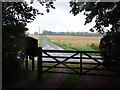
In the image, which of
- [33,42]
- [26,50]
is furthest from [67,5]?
[26,50]

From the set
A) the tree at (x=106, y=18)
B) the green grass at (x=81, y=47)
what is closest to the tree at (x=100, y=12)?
the tree at (x=106, y=18)

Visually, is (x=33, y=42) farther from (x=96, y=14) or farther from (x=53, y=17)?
(x=96, y=14)

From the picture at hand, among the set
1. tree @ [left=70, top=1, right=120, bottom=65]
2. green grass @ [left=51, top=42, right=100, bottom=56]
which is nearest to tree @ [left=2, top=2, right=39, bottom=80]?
tree @ [left=70, top=1, right=120, bottom=65]

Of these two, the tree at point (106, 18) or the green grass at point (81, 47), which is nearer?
the tree at point (106, 18)

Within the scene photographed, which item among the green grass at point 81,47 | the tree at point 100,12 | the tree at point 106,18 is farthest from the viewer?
the green grass at point 81,47

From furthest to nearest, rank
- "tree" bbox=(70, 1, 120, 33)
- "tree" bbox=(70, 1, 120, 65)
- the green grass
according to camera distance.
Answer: the green grass
"tree" bbox=(70, 1, 120, 33)
"tree" bbox=(70, 1, 120, 65)

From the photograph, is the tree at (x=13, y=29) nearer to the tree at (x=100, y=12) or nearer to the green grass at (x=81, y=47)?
the tree at (x=100, y=12)

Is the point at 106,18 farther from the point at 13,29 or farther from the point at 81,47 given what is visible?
the point at 81,47

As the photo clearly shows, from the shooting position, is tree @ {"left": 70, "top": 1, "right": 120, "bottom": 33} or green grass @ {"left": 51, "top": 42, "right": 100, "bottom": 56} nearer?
tree @ {"left": 70, "top": 1, "right": 120, "bottom": 33}

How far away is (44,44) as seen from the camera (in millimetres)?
12945

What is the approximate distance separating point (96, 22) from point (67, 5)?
5.07 ft

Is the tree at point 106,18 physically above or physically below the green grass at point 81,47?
above

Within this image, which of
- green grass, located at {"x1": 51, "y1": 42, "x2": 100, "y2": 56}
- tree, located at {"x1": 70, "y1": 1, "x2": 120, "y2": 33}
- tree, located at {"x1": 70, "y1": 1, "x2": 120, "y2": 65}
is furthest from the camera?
green grass, located at {"x1": 51, "y1": 42, "x2": 100, "y2": 56}

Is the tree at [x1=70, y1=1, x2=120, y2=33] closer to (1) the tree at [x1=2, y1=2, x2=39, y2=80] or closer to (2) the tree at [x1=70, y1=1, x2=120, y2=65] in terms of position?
(2) the tree at [x1=70, y1=1, x2=120, y2=65]
